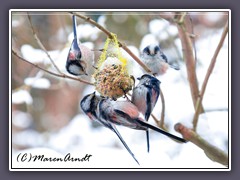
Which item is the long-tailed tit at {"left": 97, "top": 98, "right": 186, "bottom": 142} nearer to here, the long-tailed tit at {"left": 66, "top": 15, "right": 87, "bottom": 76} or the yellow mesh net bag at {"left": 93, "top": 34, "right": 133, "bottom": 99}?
the yellow mesh net bag at {"left": 93, "top": 34, "right": 133, "bottom": 99}

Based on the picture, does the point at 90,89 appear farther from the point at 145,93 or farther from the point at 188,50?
the point at 188,50

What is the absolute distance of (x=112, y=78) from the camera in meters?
1.72

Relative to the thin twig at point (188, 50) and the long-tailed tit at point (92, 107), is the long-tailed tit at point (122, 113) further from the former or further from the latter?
the thin twig at point (188, 50)

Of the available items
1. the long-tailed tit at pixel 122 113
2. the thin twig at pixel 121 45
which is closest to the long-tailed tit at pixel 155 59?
the thin twig at pixel 121 45

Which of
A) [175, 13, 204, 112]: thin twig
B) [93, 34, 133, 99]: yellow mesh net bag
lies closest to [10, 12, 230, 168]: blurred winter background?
[175, 13, 204, 112]: thin twig

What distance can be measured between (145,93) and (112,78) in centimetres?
13

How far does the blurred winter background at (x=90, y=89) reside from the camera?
1.87 metres

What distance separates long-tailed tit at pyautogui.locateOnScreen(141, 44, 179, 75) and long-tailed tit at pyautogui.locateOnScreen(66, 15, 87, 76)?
24cm

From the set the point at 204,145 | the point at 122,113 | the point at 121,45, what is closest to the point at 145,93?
the point at 122,113

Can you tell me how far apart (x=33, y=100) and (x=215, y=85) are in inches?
28.1

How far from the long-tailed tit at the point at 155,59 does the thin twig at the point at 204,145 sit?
0.75 feet

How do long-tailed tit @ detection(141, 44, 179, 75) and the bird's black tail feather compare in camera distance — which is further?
long-tailed tit @ detection(141, 44, 179, 75)

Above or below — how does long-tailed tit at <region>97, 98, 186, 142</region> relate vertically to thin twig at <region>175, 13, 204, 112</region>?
below

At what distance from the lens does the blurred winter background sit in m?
1.87
